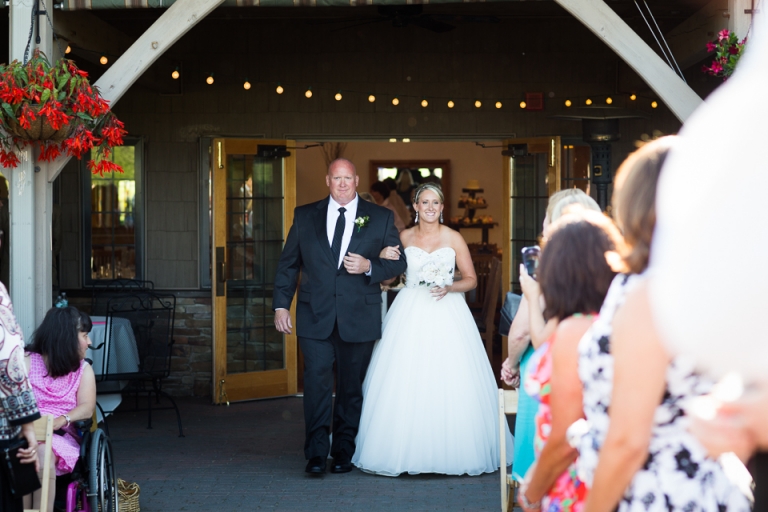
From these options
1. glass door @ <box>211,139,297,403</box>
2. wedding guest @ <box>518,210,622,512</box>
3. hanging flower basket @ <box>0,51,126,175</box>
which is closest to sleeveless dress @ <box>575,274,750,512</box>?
wedding guest @ <box>518,210,622,512</box>

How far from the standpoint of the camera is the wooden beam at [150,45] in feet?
15.3

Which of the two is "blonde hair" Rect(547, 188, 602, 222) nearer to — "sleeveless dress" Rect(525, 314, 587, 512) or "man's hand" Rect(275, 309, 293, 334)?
"sleeveless dress" Rect(525, 314, 587, 512)

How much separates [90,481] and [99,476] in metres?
0.07

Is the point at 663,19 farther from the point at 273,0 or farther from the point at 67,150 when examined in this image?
the point at 67,150

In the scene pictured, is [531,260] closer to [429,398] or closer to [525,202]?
[429,398]

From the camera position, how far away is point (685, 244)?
1.39 meters

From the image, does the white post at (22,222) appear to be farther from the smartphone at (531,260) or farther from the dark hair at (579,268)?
the dark hair at (579,268)

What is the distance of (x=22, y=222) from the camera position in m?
4.60

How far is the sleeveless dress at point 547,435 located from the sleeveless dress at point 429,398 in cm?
300

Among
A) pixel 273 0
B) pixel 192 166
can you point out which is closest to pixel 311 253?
pixel 273 0

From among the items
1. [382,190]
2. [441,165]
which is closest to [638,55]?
[382,190]

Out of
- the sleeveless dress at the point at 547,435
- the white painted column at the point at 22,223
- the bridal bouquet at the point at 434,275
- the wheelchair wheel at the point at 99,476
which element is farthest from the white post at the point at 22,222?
the sleeveless dress at the point at 547,435

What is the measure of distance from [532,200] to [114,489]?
195 inches

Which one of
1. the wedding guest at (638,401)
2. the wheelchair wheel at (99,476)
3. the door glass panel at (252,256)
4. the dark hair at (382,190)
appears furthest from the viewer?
the dark hair at (382,190)
